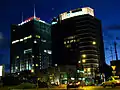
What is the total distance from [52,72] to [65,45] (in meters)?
61.9

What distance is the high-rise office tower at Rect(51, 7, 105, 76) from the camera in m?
166

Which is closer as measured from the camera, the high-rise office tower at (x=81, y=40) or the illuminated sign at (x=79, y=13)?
the high-rise office tower at (x=81, y=40)

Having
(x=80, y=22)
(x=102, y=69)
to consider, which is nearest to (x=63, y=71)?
(x=102, y=69)

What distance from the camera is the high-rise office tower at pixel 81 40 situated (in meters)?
166

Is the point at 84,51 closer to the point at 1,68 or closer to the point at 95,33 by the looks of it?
the point at 95,33

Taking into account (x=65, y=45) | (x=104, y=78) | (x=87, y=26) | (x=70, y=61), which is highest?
(x=87, y=26)

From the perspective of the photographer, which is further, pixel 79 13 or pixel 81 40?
pixel 79 13

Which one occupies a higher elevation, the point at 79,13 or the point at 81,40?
the point at 79,13

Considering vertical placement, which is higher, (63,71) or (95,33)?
(95,33)

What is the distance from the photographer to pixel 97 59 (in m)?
170

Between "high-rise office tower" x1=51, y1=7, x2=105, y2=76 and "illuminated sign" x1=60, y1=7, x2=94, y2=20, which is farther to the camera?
"illuminated sign" x1=60, y1=7, x2=94, y2=20

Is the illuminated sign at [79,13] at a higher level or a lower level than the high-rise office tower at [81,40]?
higher

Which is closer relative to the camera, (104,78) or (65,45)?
(104,78)

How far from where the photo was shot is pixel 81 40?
169125 mm
